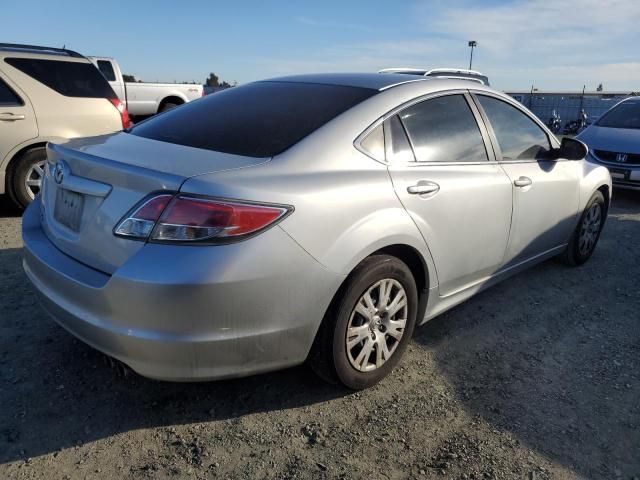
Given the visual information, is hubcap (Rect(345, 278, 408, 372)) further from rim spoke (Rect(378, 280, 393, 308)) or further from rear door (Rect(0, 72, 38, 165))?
rear door (Rect(0, 72, 38, 165))

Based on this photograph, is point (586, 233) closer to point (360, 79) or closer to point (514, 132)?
point (514, 132)

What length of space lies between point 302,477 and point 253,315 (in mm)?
700

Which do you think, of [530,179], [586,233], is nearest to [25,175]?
[530,179]

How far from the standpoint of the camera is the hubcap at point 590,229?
4.70m

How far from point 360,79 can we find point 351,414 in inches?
75.6

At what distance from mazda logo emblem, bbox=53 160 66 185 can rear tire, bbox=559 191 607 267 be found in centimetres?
397

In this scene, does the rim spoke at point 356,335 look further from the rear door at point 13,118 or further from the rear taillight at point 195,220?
the rear door at point 13,118

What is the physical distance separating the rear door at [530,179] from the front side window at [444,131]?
0.21m

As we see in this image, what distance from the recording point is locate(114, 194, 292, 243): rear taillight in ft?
6.78

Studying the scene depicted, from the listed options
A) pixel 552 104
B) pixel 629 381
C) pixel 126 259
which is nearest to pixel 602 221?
pixel 629 381

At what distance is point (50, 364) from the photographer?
291 cm

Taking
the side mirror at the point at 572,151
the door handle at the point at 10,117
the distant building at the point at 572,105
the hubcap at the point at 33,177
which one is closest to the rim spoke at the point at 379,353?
the side mirror at the point at 572,151

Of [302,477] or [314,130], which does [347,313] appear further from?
[314,130]

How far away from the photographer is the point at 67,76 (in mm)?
6125
